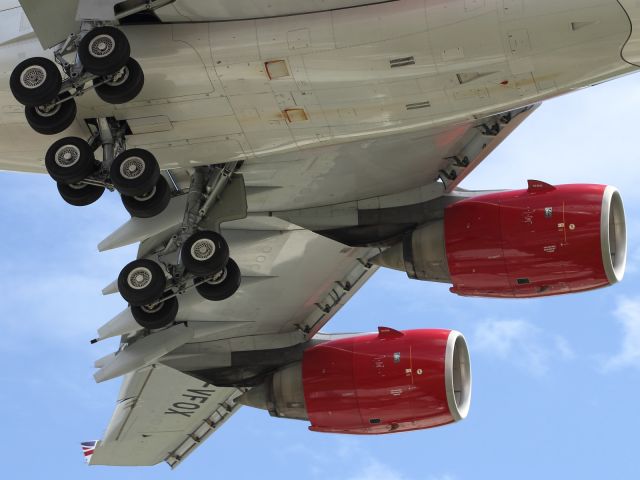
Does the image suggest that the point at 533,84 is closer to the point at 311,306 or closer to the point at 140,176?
the point at 140,176

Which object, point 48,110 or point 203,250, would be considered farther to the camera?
point 203,250

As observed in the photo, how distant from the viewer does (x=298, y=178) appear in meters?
25.3

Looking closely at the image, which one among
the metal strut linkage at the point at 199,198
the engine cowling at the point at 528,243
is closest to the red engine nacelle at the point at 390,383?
the engine cowling at the point at 528,243

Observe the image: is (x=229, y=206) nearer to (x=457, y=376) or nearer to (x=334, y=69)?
(x=334, y=69)

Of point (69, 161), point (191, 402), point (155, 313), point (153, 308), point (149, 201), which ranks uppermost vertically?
point (69, 161)

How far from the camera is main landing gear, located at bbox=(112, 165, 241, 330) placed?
22406 millimetres

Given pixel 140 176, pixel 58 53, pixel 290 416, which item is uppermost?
pixel 58 53

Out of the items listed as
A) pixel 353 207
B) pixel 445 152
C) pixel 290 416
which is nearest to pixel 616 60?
pixel 445 152

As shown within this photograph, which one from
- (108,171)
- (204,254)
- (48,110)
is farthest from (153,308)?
(48,110)

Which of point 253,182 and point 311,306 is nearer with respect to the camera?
point 253,182

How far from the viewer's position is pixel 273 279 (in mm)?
27516

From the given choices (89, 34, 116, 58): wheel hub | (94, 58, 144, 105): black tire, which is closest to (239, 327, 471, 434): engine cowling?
(94, 58, 144, 105): black tire

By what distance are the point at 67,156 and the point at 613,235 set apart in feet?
32.4

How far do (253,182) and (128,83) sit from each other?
15.4ft
